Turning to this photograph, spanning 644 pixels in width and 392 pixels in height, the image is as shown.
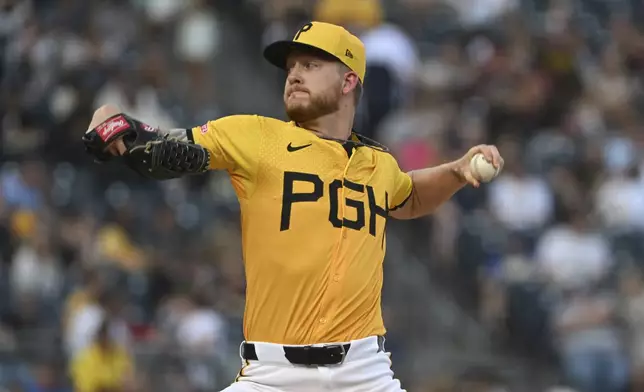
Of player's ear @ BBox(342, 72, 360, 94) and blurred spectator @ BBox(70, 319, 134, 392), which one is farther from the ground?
player's ear @ BBox(342, 72, 360, 94)

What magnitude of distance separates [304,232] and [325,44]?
2.95ft

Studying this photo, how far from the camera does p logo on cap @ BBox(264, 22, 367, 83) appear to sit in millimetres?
5730

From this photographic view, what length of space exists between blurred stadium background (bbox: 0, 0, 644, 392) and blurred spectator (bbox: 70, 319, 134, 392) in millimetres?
41

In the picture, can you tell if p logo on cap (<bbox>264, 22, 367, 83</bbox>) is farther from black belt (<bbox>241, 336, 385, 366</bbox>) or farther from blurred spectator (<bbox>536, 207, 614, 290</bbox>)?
blurred spectator (<bbox>536, 207, 614, 290</bbox>)

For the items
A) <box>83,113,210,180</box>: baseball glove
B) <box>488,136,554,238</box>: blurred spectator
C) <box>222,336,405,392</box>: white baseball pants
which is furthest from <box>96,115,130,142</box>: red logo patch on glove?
<box>488,136,554,238</box>: blurred spectator

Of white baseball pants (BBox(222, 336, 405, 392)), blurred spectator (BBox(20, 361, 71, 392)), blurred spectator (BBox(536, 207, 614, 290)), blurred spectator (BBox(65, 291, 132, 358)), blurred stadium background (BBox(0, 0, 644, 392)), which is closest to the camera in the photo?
white baseball pants (BBox(222, 336, 405, 392))

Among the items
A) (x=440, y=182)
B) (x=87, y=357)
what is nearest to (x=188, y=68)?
(x=87, y=357)

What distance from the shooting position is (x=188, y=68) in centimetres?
1278

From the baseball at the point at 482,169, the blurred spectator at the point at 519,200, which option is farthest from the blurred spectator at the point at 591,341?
the baseball at the point at 482,169

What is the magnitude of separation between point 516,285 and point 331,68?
550 centimetres

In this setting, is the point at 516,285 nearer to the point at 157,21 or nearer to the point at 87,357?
the point at 87,357

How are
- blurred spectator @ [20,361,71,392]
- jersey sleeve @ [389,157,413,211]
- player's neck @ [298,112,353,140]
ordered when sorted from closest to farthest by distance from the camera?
1. player's neck @ [298,112,353,140]
2. jersey sleeve @ [389,157,413,211]
3. blurred spectator @ [20,361,71,392]

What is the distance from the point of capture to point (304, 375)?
5383 mm

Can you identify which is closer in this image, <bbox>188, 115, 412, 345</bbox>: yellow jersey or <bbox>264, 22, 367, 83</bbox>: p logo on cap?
<bbox>188, 115, 412, 345</bbox>: yellow jersey
